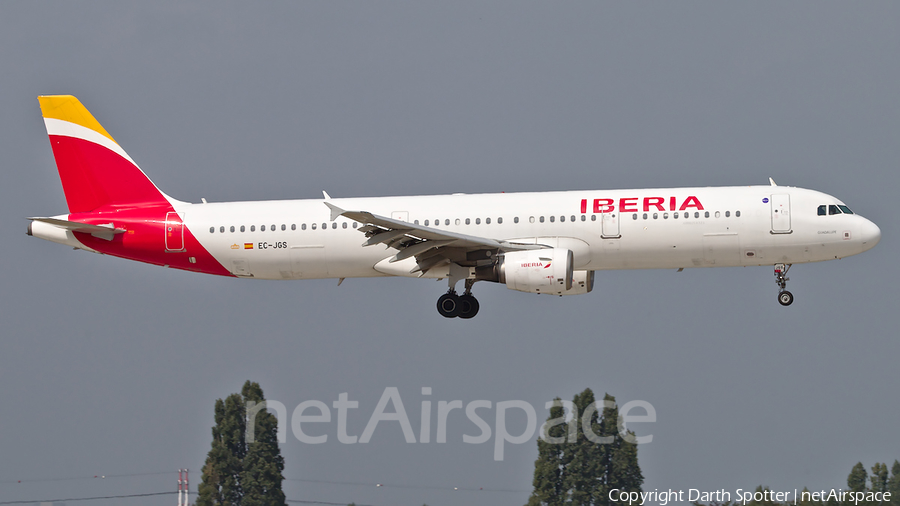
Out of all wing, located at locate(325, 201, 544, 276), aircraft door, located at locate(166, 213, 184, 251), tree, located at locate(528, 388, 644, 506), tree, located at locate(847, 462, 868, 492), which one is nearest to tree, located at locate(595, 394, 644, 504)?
tree, located at locate(528, 388, 644, 506)

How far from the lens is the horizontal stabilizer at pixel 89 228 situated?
42312 mm

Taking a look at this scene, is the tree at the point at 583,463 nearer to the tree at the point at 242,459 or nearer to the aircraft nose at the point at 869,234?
the tree at the point at 242,459

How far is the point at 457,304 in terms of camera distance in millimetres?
41344

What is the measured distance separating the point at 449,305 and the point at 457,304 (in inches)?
11.7

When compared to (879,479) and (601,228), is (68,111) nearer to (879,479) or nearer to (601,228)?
(601,228)

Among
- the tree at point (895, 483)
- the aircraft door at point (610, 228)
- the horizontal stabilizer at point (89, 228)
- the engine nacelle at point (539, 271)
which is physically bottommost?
the tree at point (895, 483)

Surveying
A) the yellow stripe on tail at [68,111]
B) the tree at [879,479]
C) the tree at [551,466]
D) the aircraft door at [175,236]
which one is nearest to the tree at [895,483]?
the tree at [879,479]

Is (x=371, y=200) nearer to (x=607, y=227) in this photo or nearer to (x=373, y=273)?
(x=373, y=273)

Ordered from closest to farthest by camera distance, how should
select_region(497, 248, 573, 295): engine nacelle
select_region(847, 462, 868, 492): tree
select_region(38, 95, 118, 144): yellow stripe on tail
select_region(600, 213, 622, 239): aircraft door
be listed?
select_region(497, 248, 573, 295): engine nacelle → select_region(600, 213, 622, 239): aircraft door → select_region(38, 95, 118, 144): yellow stripe on tail → select_region(847, 462, 868, 492): tree

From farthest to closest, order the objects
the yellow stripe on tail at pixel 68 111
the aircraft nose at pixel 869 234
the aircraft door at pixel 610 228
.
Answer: the yellow stripe on tail at pixel 68 111, the aircraft door at pixel 610 228, the aircraft nose at pixel 869 234

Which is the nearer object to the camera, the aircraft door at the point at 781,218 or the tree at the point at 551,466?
the aircraft door at the point at 781,218

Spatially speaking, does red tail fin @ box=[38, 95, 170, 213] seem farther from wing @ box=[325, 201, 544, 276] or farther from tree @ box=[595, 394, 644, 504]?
tree @ box=[595, 394, 644, 504]

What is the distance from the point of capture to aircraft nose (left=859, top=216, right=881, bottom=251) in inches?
1519

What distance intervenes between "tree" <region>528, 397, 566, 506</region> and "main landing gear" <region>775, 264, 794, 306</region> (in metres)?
40.9
